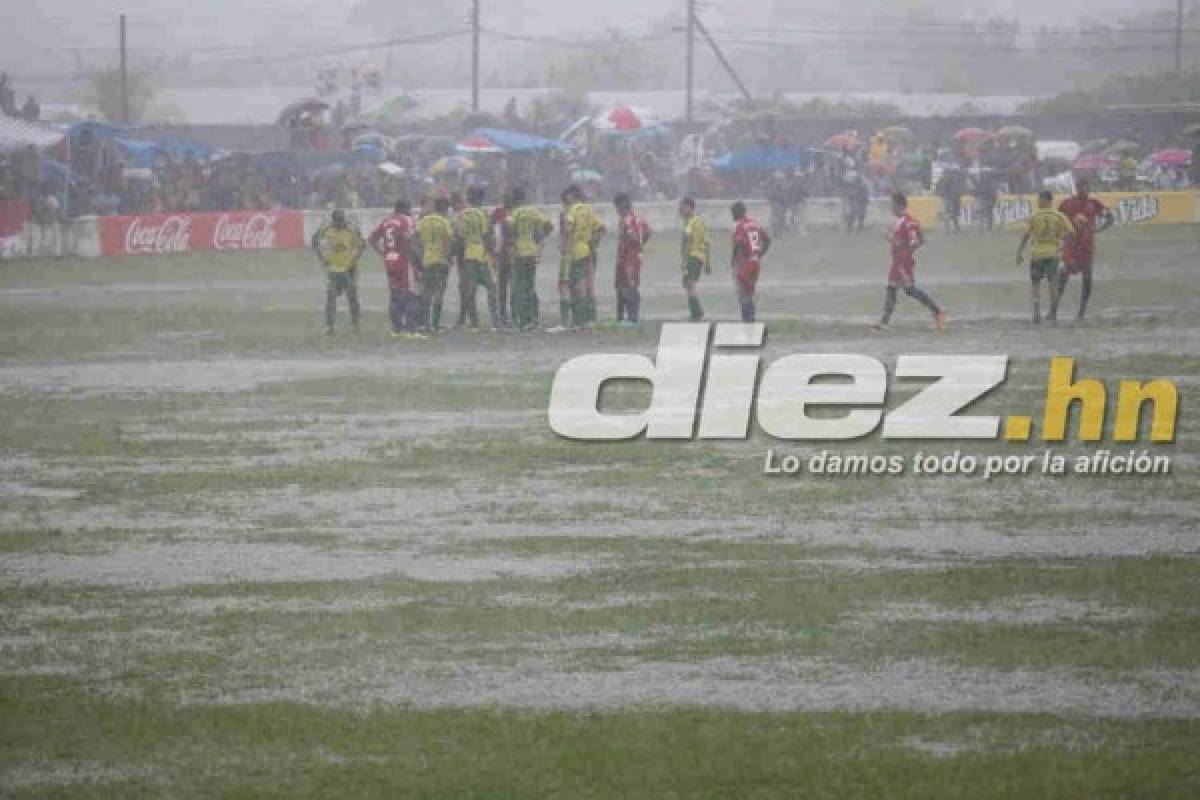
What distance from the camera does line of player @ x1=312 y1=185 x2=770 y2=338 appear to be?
29.6m

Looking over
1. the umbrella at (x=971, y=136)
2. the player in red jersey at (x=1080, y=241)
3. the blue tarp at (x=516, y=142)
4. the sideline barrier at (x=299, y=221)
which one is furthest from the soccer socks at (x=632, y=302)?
the umbrella at (x=971, y=136)

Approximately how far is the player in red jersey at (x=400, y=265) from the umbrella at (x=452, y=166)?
93.8 ft

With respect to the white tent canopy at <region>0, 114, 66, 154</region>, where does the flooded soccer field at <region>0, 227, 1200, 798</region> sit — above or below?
below

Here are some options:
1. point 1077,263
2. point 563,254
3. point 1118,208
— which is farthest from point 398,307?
point 1118,208

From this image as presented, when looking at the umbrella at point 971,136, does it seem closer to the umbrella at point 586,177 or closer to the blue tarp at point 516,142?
the umbrella at point 586,177

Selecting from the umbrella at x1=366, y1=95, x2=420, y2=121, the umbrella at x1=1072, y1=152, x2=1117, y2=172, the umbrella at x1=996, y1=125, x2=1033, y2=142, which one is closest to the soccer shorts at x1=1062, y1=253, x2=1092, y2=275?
the umbrella at x1=1072, y1=152, x2=1117, y2=172

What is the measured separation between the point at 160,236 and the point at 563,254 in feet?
66.6

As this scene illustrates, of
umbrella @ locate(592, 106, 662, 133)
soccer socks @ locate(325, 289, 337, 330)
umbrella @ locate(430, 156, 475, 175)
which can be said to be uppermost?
umbrella @ locate(592, 106, 662, 133)

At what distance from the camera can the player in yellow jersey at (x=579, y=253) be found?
3014 centimetres

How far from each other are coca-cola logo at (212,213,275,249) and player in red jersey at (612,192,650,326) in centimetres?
2070

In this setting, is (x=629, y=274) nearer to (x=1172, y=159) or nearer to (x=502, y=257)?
(x=502, y=257)

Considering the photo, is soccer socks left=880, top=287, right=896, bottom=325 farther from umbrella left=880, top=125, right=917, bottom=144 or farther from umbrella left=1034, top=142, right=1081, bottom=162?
umbrella left=1034, top=142, right=1081, bottom=162

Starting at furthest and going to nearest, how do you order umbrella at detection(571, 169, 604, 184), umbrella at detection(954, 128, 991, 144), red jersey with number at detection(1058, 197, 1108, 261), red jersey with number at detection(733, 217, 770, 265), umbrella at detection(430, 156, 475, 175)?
1. umbrella at detection(954, 128, 991, 144)
2. umbrella at detection(571, 169, 604, 184)
3. umbrella at detection(430, 156, 475, 175)
4. red jersey with number at detection(1058, 197, 1108, 261)
5. red jersey with number at detection(733, 217, 770, 265)

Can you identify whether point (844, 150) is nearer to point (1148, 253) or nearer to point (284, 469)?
point (1148, 253)
